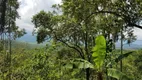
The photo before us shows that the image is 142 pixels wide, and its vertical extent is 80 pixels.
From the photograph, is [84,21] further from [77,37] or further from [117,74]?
[77,37]

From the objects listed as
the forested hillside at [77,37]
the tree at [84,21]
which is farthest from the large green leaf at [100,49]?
the tree at [84,21]

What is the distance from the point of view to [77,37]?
23969 millimetres

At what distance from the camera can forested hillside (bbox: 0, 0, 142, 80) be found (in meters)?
12.0

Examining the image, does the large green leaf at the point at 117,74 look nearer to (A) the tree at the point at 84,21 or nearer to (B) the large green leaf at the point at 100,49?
(B) the large green leaf at the point at 100,49

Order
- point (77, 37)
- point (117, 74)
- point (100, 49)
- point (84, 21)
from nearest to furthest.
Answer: point (100, 49), point (117, 74), point (84, 21), point (77, 37)

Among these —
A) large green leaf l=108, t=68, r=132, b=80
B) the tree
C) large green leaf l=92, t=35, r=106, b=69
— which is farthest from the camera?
the tree

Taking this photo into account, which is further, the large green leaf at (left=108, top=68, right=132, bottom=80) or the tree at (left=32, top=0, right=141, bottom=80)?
the tree at (left=32, top=0, right=141, bottom=80)

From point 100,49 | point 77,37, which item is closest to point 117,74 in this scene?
point 100,49

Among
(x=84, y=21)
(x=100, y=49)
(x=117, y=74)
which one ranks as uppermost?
(x=84, y=21)

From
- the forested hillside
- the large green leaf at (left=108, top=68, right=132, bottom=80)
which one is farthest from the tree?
the large green leaf at (left=108, top=68, right=132, bottom=80)

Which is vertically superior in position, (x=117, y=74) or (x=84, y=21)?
(x=84, y=21)

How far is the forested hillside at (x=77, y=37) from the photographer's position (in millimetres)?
12031

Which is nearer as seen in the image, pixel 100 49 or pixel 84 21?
pixel 100 49

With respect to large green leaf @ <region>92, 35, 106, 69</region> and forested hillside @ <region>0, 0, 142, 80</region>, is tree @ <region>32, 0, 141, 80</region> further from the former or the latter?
large green leaf @ <region>92, 35, 106, 69</region>
